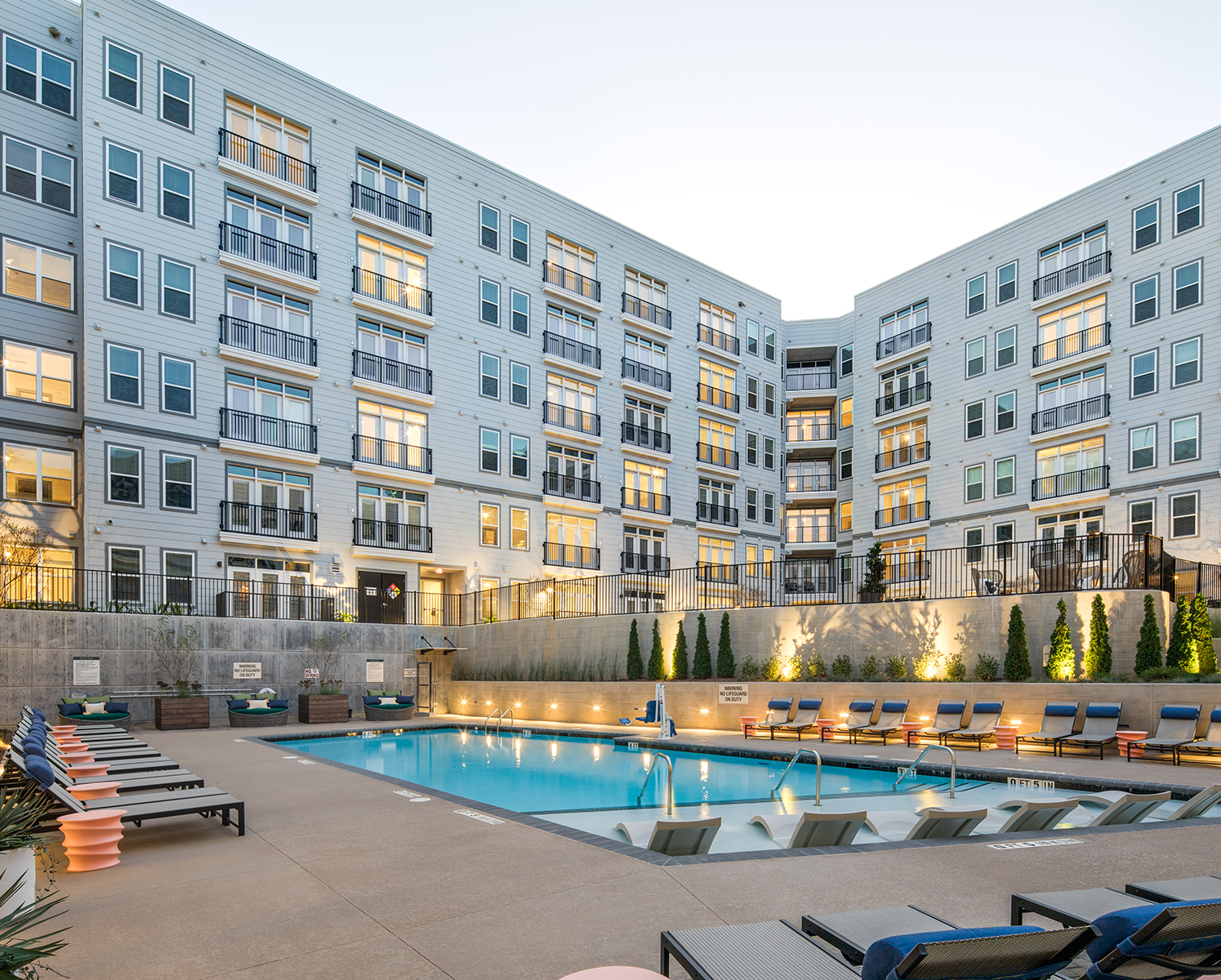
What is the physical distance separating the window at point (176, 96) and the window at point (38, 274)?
17.6 feet

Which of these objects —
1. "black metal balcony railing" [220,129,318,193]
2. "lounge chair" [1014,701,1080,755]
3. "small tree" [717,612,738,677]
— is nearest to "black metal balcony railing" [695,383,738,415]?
"black metal balcony railing" [220,129,318,193]

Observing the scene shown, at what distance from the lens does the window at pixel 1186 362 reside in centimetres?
2848

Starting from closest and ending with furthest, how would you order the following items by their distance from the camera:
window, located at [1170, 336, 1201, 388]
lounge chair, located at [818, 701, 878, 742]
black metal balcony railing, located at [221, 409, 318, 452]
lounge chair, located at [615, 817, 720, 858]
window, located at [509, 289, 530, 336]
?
1. lounge chair, located at [615, 817, 720, 858]
2. lounge chair, located at [818, 701, 878, 742]
3. black metal balcony railing, located at [221, 409, 318, 452]
4. window, located at [1170, 336, 1201, 388]
5. window, located at [509, 289, 530, 336]

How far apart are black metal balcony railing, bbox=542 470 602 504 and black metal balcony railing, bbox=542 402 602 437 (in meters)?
2.03

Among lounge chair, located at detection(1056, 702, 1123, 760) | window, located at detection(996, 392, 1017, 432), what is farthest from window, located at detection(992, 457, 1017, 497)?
lounge chair, located at detection(1056, 702, 1123, 760)

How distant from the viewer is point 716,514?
139 ft

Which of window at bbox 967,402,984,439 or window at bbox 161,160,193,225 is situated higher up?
window at bbox 161,160,193,225

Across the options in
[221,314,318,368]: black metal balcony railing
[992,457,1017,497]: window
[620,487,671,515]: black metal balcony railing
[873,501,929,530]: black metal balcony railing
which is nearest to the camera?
[221,314,318,368]: black metal balcony railing

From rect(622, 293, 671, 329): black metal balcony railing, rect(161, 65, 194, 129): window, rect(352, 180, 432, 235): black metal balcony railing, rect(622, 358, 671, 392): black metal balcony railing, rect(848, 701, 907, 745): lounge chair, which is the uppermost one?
rect(161, 65, 194, 129): window

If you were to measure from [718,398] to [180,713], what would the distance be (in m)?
28.5

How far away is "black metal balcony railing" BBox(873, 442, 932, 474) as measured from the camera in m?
38.7

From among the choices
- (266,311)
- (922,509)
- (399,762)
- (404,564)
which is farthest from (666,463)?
(399,762)

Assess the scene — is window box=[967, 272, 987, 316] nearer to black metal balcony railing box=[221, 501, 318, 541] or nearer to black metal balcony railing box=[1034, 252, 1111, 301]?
black metal balcony railing box=[1034, 252, 1111, 301]

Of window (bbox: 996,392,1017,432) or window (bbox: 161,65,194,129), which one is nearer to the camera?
window (bbox: 161,65,194,129)
